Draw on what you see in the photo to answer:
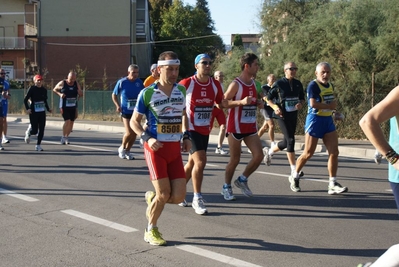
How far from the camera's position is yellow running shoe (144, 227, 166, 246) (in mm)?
6230

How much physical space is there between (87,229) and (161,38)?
208 ft

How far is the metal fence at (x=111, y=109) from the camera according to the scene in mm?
18625

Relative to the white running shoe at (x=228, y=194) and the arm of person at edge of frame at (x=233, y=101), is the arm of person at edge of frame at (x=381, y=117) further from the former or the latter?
the white running shoe at (x=228, y=194)

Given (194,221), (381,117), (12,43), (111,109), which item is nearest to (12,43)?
(12,43)

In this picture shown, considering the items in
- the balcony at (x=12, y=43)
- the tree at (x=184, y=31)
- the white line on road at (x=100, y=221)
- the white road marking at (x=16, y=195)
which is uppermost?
the tree at (x=184, y=31)

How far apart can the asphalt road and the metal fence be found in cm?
691

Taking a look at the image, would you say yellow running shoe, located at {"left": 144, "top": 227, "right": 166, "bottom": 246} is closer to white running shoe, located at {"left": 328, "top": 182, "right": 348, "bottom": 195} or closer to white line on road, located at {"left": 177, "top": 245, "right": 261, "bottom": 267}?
white line on road, located at {"left": 177, "top": 245, "right": 261, "bottom": 267}

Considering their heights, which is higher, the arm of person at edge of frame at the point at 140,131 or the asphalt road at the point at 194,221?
the arm of person at edge of frame at the point at 140,131

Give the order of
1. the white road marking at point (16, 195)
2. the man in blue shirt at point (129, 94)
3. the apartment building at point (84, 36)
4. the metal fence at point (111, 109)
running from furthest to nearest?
the apartment building at point (84, 36)
the metal fence at point (111, 109)
the man in blue shirt at point (129, 94)
the white road marking at point (16, 195)

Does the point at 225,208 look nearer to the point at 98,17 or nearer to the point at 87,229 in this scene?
the point at 87,229

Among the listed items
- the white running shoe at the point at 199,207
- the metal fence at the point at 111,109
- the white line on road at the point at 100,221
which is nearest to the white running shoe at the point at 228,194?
the white running shoe at the point at 199,207

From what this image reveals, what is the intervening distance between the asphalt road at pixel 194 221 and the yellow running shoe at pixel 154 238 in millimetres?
Answer: 72

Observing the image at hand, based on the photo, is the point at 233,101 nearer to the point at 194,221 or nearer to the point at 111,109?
the point at 194,221

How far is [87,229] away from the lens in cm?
693
